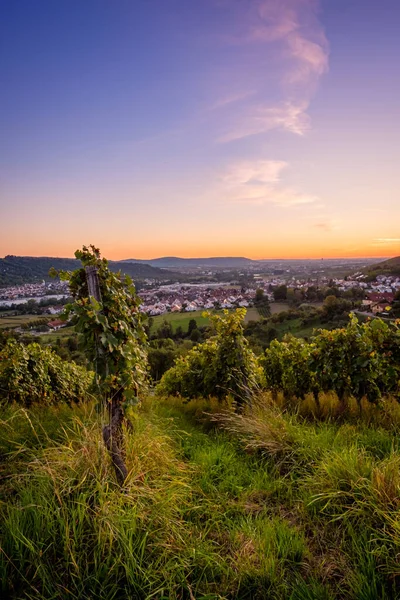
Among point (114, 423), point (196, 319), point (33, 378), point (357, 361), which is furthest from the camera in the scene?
point (196, 319)

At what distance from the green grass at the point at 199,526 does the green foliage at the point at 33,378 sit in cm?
285

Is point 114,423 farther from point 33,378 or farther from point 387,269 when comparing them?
point 387,269

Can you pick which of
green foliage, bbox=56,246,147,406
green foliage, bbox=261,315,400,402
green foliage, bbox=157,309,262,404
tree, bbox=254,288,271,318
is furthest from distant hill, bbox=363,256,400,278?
green foliage, bbox=56,246,147,406

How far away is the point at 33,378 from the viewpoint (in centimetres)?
722

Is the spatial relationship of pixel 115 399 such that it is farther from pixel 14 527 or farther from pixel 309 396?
pixel 309 396

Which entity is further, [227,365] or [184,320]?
[184,320]

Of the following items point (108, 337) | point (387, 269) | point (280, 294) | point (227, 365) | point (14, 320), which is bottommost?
point (14, 320)

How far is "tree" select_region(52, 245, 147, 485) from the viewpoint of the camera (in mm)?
3414

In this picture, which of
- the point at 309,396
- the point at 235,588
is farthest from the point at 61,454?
the point at 309,396

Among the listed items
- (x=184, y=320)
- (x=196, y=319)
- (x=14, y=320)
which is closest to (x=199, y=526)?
(x=196, y=319)

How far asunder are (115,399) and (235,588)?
2166 mm

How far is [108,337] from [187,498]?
1.93 metres

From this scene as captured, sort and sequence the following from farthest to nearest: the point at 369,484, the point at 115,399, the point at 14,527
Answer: the point at 115,399, the point at 369,484, the point at 14,527

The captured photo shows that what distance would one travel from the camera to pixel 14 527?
244cm
